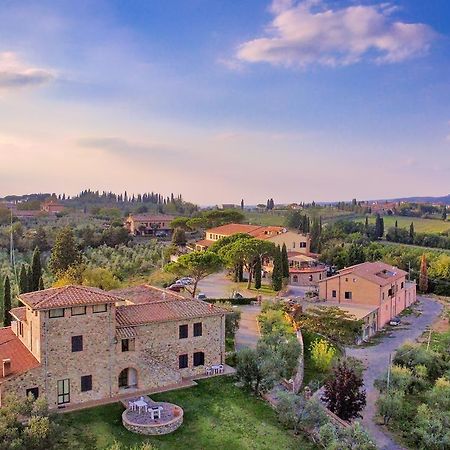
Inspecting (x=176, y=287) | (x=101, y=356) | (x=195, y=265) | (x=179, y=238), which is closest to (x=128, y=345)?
(x=101, y=356)

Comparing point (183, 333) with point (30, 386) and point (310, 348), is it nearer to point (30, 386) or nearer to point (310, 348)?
point (30, 386)

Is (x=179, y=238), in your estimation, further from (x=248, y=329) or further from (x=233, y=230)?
(x=248, y=329)

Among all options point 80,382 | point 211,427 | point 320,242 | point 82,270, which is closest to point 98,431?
point 80,382

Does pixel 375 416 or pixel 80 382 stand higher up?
pixel 80 382

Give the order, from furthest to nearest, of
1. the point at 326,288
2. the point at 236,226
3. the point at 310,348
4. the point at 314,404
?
the point at 236,226, the point at 326,288, the point at 310,348, the point at 314,404

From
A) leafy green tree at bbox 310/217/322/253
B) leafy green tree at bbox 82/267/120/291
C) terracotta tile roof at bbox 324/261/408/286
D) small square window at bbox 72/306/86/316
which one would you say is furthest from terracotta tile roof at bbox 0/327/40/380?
leafy green tree at bbox 310/217/322/253
